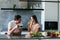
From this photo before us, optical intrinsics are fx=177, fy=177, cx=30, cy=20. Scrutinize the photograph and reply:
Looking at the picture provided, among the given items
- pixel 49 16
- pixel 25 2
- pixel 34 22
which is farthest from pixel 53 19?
pixel 34 22

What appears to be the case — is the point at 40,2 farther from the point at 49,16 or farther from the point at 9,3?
the point at 9,3

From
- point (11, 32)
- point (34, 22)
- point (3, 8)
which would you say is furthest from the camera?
point (3, 8)

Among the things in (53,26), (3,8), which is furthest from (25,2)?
(53,26)

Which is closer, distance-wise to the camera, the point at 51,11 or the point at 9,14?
the point at 51,11

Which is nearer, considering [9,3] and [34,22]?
[34,22]

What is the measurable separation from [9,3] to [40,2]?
796 millimetres

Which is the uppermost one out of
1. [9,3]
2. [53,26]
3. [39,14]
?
[9,3]

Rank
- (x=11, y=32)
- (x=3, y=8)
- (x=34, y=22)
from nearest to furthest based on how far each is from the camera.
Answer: (x=11, y=32), (x=34, y=22), (x=3, y=8)

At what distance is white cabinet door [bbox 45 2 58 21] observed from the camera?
14.8 feet

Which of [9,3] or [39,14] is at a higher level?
[9,3]

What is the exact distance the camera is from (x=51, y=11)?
454 cm

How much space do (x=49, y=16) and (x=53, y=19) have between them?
14 cm

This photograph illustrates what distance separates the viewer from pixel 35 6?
456cm

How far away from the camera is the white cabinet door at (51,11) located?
4.51 metres
